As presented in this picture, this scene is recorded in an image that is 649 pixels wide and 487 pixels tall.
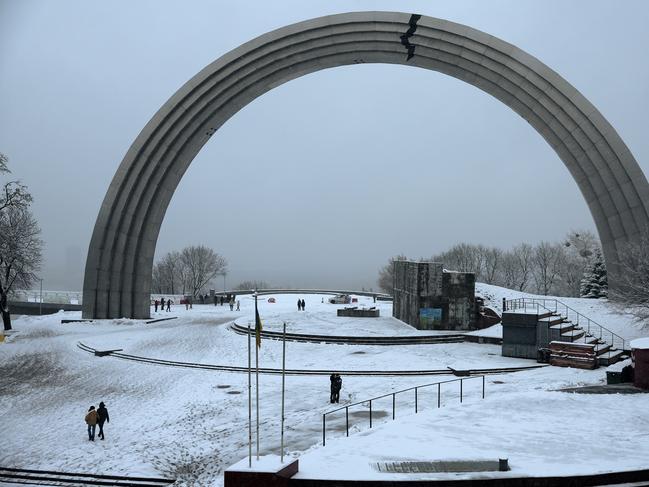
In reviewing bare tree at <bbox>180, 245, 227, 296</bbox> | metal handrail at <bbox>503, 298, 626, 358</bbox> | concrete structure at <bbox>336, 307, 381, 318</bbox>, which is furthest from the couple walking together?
bare tree at <bbox>180, 245, 227, 296</bbox>

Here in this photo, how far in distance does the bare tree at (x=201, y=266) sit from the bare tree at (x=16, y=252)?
36134 mm

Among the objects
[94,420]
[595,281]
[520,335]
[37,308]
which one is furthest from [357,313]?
[37,308]

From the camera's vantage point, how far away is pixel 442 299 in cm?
3125

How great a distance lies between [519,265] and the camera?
78.9 m

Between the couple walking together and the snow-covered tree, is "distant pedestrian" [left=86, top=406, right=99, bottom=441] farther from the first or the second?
the snow-covered tree

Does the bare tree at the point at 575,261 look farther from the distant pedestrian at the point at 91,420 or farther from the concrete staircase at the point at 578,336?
the distant pedestrian at the point at 91,420

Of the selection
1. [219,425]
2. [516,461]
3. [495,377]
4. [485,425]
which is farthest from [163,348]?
[516,461]

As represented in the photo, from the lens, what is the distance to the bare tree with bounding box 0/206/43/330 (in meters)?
32.8

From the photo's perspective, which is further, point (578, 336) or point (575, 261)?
point (575, 261)

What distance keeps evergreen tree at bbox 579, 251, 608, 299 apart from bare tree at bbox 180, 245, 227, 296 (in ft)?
176

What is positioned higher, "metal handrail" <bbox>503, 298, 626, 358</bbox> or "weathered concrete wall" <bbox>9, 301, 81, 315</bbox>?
"metal handrail" <bbox>503, 298, 626, 358</bbox>

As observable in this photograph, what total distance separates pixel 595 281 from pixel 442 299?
2001cm

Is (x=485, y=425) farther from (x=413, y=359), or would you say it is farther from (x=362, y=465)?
(x=413, y=359)

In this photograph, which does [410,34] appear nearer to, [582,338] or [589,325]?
[589,325]
